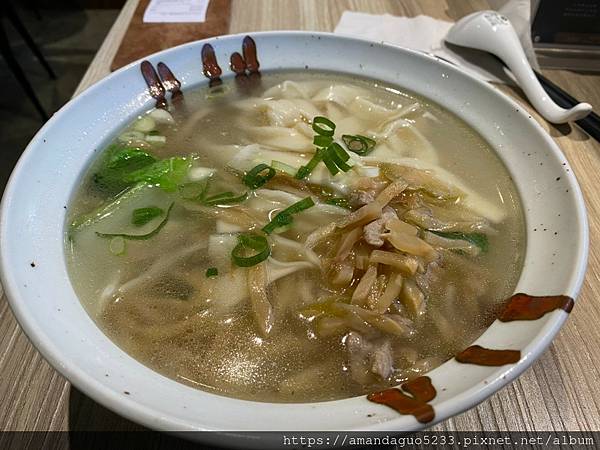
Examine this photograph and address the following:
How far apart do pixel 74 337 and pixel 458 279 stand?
847 mm

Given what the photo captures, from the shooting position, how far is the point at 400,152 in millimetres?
1519

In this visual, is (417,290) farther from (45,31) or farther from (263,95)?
(45,31)

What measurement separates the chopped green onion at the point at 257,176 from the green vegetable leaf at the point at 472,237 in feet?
1.58

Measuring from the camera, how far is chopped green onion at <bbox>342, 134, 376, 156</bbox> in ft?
4.93

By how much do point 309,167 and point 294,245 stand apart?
0.27 metres

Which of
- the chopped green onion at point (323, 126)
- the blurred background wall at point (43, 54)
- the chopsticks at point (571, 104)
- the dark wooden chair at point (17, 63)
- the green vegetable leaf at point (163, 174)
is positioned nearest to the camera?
the green vegetable leaf at point (163, 174)

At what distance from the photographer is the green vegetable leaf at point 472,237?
1215 millimetres

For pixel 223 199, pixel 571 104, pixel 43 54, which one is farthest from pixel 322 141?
pixel 43 54

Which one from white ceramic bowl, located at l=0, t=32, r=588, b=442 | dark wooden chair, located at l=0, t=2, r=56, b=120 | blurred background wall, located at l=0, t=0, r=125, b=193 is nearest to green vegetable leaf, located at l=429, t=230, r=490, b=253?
white ceramic bowl, located at l=0, t=32, r=588, b=442

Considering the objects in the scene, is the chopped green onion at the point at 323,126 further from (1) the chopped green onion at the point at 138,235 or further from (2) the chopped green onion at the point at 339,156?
(1) the chopped green onion at the point at 138,235

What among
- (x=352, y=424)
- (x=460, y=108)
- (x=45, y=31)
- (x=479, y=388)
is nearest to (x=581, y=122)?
(x=460, y=108)

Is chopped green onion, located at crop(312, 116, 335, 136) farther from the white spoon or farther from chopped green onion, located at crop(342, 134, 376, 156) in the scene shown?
the white spoon

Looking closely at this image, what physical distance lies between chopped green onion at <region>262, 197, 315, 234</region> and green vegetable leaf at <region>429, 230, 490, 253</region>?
33cm

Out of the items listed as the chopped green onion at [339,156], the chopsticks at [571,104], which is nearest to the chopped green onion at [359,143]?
the chopped green onion at [339,156]
